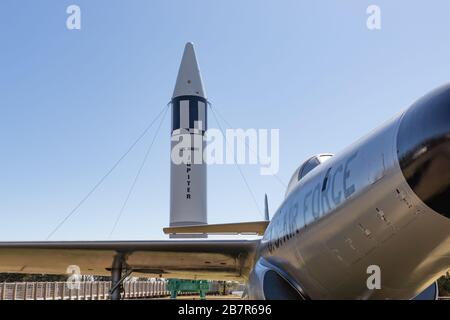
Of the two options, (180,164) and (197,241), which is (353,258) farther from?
(180,164)

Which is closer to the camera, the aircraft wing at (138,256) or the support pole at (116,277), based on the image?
the aircraft wing at (138,256)

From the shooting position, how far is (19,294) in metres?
35.1

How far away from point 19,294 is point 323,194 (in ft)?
114

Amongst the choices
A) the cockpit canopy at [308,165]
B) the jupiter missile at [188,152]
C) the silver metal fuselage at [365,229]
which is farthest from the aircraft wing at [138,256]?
the jupiter missile at [188,152]

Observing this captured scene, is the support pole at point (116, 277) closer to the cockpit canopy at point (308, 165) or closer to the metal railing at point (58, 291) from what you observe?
the cockpit canopy at point (308, 165)

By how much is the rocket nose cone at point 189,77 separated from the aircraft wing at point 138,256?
1980 centimetres

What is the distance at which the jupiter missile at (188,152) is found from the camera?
34.5m

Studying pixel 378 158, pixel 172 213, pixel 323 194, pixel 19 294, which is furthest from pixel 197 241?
pixel 19 294

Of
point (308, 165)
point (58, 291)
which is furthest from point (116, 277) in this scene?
point (58, 291)

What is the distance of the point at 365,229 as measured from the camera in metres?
5.14

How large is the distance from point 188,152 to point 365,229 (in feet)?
101

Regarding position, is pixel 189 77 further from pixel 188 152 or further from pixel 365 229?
pixel 365 229

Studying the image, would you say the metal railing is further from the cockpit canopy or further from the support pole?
the cockpit canopy

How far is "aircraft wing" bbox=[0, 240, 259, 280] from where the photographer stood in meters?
13.8
